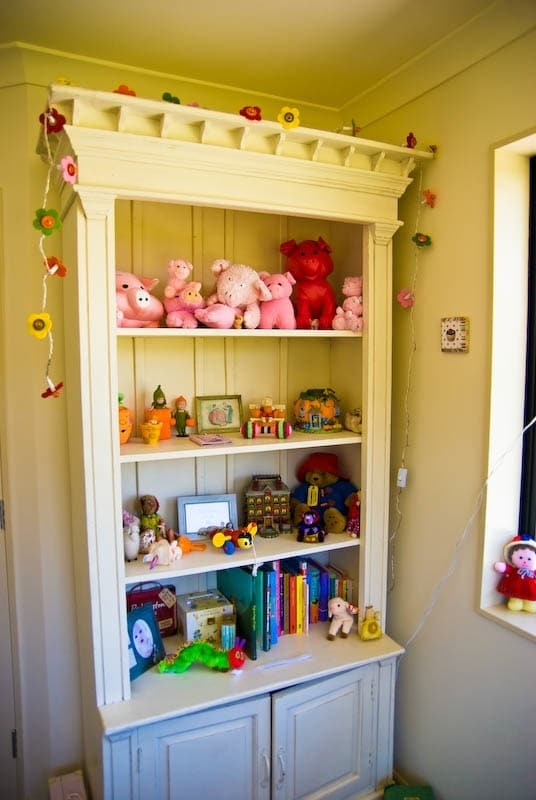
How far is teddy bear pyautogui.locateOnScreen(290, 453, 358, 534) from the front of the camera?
1943mm

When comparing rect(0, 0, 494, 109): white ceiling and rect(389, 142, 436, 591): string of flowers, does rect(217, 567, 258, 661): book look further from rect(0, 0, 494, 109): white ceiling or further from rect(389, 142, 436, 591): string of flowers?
rect(0, 0, 494, 109): white ceiling

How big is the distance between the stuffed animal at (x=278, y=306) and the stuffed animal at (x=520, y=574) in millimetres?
965

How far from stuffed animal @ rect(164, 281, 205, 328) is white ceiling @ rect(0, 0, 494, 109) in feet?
2.38

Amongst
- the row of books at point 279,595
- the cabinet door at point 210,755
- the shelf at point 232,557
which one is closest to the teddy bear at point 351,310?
the shelf at point 232,557

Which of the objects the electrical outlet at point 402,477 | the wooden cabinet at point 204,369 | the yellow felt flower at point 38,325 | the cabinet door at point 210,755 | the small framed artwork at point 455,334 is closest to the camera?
the yellow felt flower at point 38,325

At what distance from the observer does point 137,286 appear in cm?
163

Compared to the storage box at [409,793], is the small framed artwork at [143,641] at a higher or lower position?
higher

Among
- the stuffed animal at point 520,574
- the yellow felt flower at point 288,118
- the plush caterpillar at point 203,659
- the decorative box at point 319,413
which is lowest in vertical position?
the plush caterpillar at point 203,659

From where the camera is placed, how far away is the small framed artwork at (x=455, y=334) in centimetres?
163

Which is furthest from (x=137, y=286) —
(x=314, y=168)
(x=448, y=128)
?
(x=448, y=128)

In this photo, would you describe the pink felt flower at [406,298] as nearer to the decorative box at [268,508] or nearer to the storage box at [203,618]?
the decorative box at [268,508]

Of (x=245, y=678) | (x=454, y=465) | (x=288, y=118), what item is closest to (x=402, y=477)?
(x=454, y=465)

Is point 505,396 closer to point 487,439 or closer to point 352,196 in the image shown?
point 487,439

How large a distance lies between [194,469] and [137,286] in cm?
67
